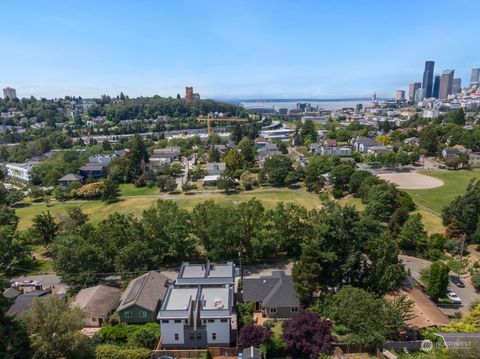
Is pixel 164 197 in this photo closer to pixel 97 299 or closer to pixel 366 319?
pixel 97 299

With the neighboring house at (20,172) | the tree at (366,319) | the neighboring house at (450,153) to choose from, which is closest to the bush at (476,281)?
the tree at (366,319)

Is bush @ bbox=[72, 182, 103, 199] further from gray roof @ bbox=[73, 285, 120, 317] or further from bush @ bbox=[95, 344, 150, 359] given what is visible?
bush @ bbox=[95, 344, 150, 359]

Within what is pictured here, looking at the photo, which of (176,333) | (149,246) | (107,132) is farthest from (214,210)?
(107,132)

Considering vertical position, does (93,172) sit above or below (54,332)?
below

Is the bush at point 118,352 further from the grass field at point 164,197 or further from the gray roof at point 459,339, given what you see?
the grass field at point 164,197

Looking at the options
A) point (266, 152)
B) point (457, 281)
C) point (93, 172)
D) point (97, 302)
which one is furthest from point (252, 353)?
point (266, 152)

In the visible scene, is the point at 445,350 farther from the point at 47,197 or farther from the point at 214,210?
the point at 47,197
